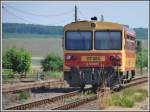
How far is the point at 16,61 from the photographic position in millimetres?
40281

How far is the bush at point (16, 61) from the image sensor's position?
131ft

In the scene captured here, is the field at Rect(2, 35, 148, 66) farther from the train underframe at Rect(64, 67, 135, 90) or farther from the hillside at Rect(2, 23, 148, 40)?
the train underframe at Rect(64, 67, 135, 90)

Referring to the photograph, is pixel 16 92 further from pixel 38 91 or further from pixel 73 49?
pixel 73 49

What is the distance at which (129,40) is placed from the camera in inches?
960

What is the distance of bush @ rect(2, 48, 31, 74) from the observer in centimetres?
4006

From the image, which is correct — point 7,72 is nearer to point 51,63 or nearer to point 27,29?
point 51,63

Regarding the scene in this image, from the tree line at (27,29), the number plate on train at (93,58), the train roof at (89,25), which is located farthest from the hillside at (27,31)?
the number plate on train at (93,58)

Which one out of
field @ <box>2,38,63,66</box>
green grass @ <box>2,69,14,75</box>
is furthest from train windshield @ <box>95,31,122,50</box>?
field @ <box>2,38,63,66</box>

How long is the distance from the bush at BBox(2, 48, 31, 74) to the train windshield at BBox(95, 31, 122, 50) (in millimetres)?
18390

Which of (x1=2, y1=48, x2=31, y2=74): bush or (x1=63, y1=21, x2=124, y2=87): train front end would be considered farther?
(x1=2, y1=48, x2=31, y2=74): bush

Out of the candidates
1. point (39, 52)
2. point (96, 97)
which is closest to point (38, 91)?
point (96, 97)

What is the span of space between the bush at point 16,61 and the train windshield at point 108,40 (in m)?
18.4

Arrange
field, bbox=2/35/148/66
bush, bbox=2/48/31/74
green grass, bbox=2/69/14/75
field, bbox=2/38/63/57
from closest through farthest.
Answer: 1. green grass, bbox=2/69/14/75
2. bush, bbox=2/48/31/74
3. field, bbox=2/35/148/66
4. field, bbox=2/38/63/57

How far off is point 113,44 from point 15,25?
61603 millimetres
